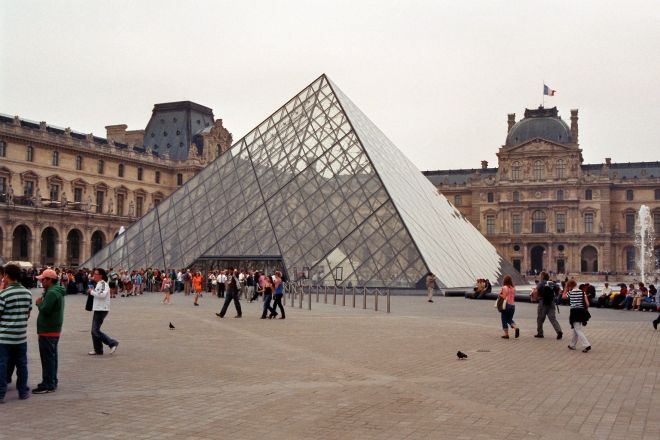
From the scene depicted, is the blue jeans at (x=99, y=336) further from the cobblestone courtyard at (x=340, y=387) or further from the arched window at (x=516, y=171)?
the arched window at (x=516, y=171)

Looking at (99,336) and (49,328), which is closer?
(49,328)

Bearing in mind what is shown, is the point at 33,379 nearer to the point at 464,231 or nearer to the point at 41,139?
the point at 464,231

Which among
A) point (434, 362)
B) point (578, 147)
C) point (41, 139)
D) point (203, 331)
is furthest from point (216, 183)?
point (578, 147)

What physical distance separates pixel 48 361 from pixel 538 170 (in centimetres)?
8204

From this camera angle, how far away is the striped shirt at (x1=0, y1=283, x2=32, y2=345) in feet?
23.2

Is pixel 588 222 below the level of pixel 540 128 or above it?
below

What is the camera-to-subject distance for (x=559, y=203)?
8325 cm

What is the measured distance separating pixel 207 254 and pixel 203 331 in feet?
54.4

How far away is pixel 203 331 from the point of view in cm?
1365

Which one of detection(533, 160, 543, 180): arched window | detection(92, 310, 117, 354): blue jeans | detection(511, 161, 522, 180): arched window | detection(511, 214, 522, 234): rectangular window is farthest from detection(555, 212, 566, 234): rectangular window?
detection(92, 310, 117, 354): blue jeans

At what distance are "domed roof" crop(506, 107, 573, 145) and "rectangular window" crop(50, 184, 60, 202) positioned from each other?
52824 millimetres

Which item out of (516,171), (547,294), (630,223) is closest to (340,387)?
(547,294)

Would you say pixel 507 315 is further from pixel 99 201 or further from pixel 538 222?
pixel 538 222

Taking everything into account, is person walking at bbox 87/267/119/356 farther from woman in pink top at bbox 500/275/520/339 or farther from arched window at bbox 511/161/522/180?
arched window at bbox 511/161/522/180
